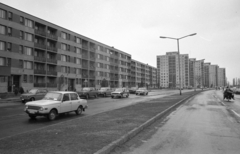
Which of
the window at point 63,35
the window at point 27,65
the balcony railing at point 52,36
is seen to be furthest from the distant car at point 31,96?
the window at point 63,35

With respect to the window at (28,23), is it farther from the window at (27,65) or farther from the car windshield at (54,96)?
the car windshield at (54,96)

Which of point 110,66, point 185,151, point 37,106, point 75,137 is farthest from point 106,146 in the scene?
point 110,66

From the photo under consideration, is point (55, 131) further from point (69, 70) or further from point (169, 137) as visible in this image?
point (69, 70)

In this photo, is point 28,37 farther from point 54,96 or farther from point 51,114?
point 51,114

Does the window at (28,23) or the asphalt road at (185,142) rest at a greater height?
the window at (28,23)

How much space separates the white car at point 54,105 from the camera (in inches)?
387

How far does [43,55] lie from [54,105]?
37819 millimetres

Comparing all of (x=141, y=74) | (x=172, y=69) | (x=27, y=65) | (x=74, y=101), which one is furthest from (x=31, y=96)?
(x=172, y=69)

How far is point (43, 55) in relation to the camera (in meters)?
44.9

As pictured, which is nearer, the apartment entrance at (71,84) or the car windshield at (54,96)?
the car windshield at (54,96)

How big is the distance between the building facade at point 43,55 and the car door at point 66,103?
2675 cm

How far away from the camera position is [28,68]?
133 ft

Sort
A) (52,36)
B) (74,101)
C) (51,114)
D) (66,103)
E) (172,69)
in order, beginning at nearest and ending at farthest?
(51,114) < (66,103) < (74,101) < (52,36) < (172,69)

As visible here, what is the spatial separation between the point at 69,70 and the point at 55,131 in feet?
154
